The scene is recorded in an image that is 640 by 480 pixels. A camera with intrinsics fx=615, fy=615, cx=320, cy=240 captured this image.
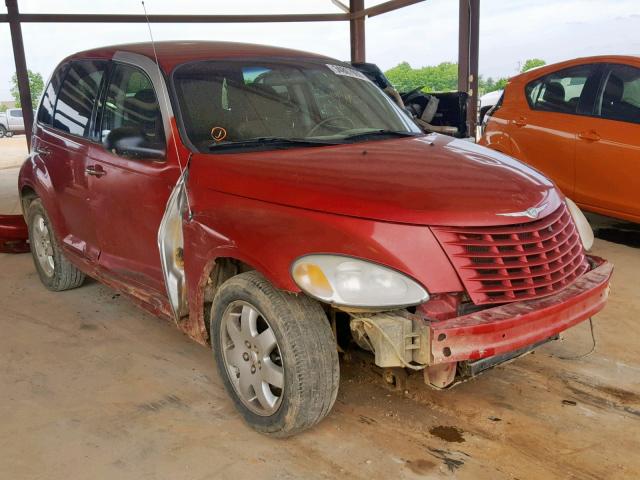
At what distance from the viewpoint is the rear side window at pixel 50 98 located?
13.6ft

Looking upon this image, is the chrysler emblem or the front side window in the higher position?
the front side window

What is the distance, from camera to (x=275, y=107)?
313cm

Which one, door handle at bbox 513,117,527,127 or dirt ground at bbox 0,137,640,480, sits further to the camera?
door handle at bbox 513,117,527,127

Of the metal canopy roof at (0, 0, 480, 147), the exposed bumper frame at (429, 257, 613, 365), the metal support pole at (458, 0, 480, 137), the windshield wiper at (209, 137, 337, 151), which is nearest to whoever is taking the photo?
the exposed bumper frame at (429, 257, 613, 365)

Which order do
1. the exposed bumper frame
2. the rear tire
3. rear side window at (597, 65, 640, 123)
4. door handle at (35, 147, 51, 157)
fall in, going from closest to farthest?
the exposed bumper frame
door handle at (35, 147, 51, 157)
the rear tire
rear side window at (597, 65, 640, 123)

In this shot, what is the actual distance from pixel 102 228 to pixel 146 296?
0.54 meters

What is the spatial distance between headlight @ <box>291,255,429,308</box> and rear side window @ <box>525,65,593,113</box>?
412cm

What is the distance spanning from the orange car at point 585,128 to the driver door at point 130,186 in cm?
389

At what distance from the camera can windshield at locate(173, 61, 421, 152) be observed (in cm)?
295

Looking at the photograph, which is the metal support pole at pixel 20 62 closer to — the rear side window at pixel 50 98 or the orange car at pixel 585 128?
the rear side window at pixel 50 98

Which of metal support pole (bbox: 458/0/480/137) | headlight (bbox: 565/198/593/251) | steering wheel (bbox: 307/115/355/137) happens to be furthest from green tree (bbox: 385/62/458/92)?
headlight (bbox: 565/198/593/251)

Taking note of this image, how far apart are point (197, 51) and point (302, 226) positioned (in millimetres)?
1456

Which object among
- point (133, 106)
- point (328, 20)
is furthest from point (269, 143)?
point (328, 20)

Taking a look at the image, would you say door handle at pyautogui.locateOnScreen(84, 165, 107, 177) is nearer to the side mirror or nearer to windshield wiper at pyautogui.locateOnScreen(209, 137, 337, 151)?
the side mirror
